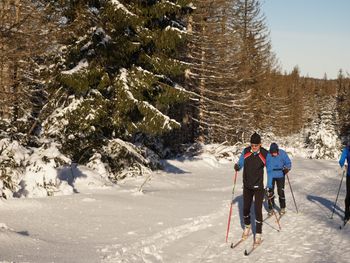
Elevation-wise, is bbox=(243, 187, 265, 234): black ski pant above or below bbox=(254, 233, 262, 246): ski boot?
above

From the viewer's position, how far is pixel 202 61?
24.3 metres

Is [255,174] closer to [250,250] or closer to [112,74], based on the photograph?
[250,250]

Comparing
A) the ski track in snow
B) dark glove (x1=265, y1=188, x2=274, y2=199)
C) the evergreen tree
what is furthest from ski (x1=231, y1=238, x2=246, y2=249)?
the evergreen tree

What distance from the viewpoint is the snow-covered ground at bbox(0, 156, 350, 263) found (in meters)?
6.78

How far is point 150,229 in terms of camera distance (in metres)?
8.45

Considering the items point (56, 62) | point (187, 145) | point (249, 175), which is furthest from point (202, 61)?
point (249, 175)

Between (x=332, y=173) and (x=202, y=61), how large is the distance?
1020 cm

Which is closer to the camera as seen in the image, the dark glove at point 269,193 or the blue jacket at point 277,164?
the dark glove at point 269,193

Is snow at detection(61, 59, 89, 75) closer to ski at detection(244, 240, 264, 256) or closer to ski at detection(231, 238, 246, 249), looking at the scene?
ski at detection(231, 238, 246, 249)

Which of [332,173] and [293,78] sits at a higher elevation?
[293,78]

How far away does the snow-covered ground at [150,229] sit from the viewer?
22.2 feet

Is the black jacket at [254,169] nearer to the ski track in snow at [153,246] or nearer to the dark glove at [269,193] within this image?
the ski track in snow at [153,246]

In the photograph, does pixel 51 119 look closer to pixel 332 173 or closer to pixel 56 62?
pixel 56 62

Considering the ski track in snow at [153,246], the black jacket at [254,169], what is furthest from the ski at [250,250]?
the ski track in snow at [153,246]
